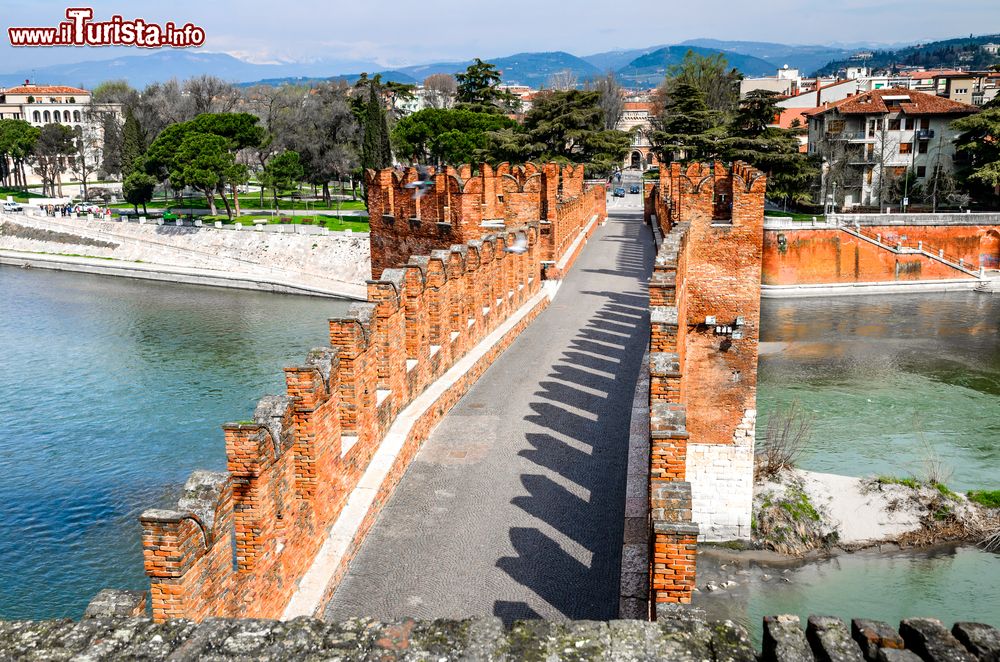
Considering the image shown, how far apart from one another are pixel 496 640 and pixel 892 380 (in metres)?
29.6

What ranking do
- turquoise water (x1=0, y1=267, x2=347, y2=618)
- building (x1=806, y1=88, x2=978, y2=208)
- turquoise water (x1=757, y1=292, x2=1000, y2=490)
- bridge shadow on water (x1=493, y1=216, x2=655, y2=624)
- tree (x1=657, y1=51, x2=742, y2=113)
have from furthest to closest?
tree (x1=657, y1=51, x2=742, y2=113) < building (x1=806, y1=88, x2=978, y2=208) < turquoise water (x1=757, y1=292, x2=1000, y2=490) < turquoise water (x1=0, y1=267, x2=347, y2=618) < bridge shadow on water (x1=493, y1=216, x2=655, y2=624)

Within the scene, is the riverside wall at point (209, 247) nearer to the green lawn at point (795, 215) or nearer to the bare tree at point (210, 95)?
the bare tree at point (210, 95)

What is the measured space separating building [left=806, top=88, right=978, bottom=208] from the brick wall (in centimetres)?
982

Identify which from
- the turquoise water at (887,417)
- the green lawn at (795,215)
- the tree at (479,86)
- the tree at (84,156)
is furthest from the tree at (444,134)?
the tree at (84,156)

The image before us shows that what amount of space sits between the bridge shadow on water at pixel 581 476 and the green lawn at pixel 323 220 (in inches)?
1447

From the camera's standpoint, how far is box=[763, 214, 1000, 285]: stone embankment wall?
48.3 metres

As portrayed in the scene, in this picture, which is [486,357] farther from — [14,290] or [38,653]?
[14,290]

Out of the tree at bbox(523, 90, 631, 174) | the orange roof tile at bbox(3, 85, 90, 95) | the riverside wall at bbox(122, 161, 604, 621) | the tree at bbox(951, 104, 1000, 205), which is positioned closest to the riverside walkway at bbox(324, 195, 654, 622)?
the riverside wall at bbox(122, 161, 604, 621)

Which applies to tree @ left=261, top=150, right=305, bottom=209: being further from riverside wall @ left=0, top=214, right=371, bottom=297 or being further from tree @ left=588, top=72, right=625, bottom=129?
tree @ left=588, top=72, right=625, bottom=129

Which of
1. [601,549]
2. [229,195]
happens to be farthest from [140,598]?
[229,195]

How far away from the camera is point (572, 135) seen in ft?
186

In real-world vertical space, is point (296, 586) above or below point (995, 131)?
below

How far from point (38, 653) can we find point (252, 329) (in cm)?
3420

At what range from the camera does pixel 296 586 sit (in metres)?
7.64
